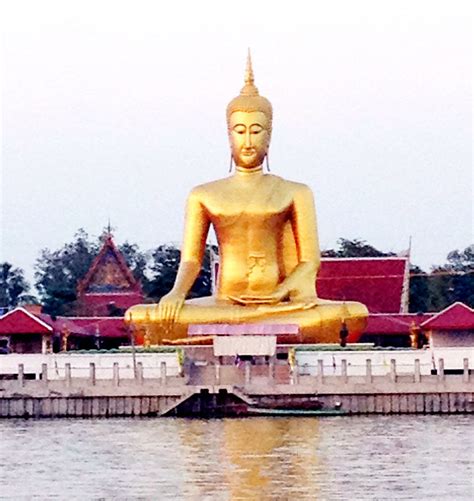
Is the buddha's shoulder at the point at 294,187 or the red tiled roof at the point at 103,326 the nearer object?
the buddha's shoulder at the point at 294,187

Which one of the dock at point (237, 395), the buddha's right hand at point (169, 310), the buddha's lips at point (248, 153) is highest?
the buddha's lips at point (248, 153)

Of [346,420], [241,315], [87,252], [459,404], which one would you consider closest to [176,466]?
[346,420]

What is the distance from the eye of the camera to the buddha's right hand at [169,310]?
31.9 metres

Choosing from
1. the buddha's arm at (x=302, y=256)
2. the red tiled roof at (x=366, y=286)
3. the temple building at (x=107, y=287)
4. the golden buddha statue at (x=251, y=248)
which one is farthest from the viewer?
the temple building at (x=107, y=287)

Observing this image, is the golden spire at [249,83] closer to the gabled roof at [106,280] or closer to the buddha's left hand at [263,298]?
the buddha's left hand at [263,298]

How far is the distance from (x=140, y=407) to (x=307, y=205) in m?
5.62

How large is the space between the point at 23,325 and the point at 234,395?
8153mm

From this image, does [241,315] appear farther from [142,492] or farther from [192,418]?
[142,492]

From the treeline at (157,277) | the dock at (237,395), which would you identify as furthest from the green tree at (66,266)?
the dock at (237,395)

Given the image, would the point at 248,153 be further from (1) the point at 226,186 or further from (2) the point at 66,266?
(2) the point at 66,266

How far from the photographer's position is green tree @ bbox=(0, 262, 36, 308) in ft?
184

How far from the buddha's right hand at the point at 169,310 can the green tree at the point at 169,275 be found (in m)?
15.7

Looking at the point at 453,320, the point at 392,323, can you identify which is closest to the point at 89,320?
the point at 392,323

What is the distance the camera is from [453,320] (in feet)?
116
